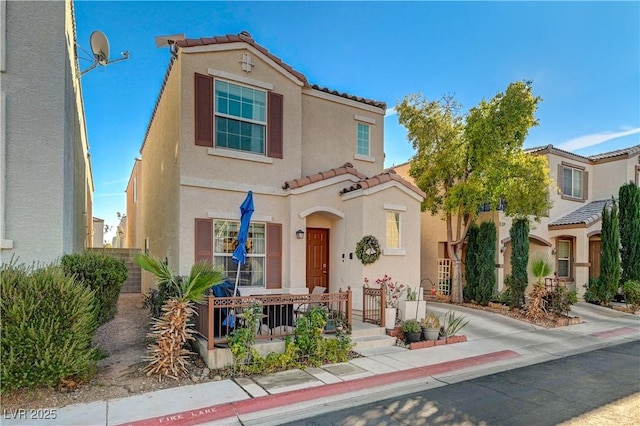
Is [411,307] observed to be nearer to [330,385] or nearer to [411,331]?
[411,331]

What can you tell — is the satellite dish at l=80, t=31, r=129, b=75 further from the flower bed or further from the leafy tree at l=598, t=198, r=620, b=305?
the leafy tree at l=598, t=198, r=620, b=305

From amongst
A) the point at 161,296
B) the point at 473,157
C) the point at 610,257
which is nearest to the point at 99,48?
the point at 161,296

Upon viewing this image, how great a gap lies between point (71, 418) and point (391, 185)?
360 inches

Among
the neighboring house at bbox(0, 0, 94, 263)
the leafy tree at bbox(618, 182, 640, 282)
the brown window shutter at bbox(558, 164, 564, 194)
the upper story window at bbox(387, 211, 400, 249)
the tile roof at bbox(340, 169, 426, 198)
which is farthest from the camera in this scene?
the brown window shutter at bbox(558, 164, 564, 194)

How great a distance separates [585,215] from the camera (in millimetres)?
17391

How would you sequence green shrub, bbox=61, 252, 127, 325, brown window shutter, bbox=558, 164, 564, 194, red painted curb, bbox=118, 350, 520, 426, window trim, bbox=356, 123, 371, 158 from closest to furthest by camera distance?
1. red painted curb, bbox=118, 350, 520, 426
2. green shrub, bbox=61, 252, 127, 325
3. window trim, bbox=356, 123, 371, 158
4. brown window shutter, bbox=558, 164, 564, 194

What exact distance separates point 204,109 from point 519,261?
11581 millimetres

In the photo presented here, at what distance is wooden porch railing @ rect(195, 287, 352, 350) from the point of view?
22.9 feet

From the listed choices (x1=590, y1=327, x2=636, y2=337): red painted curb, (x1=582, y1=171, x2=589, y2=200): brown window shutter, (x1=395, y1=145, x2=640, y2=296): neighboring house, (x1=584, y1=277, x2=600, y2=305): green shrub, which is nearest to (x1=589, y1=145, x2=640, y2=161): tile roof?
(x1=395, y1=145, x2=640, y2=296): neighboring house

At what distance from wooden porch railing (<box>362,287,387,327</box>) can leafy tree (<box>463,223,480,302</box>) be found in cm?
674

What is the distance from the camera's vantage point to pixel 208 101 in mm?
9789

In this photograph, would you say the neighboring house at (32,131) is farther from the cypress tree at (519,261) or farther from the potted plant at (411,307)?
the cypress tree at (519,261)

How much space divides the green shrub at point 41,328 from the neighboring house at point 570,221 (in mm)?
15281

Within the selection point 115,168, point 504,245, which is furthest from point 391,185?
point 115,168
